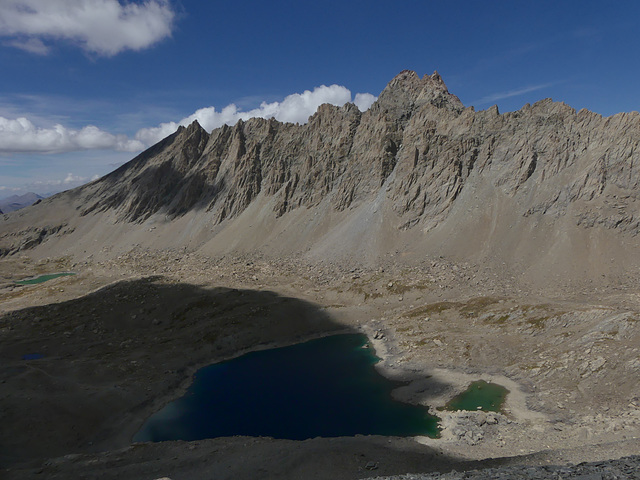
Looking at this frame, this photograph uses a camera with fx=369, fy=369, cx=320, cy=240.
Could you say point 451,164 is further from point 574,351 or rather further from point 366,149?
point 574,351

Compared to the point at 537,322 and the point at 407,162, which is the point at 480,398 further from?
the point at 407,162

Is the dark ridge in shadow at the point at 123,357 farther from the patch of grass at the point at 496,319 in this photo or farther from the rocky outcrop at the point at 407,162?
the rocky outcrop at the point at 407,162

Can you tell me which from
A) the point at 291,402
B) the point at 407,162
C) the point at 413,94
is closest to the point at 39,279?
the point at 291,402

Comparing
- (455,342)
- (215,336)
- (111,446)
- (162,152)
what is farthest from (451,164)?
(162,152)

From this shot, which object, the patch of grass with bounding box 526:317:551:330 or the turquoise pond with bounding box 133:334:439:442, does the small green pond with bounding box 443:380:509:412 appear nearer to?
the turquoise pond with bounding box 133:334:439:442

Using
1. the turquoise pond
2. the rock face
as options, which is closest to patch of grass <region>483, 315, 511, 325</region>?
the turquoise pond

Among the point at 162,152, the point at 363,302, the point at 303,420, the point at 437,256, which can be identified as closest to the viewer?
the point at 303,420
